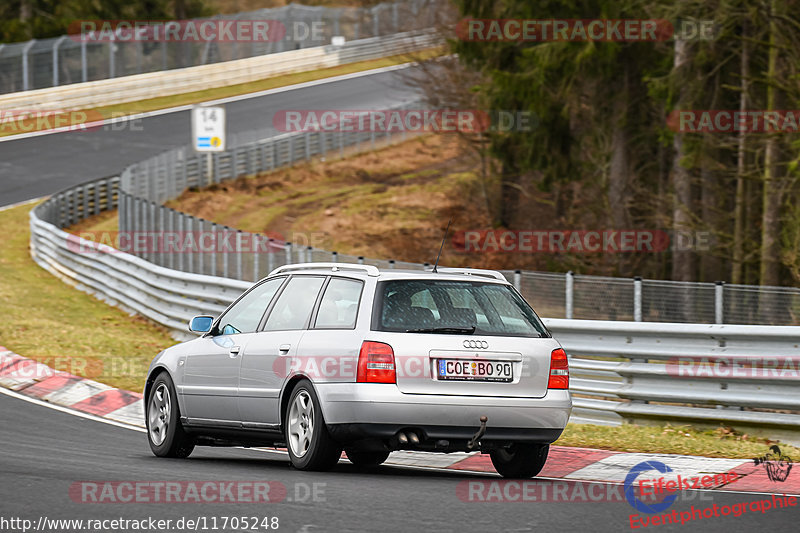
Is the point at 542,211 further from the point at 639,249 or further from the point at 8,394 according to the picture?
the point at 8,394

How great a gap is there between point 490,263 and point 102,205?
11.8m

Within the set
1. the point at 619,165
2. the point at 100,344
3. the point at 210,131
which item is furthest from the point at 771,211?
the point at 210,131

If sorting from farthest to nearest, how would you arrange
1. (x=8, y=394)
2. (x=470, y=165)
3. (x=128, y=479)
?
(x=470, y=165)
(x=8, y=394)
(x=128, y=479)

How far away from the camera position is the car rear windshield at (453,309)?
8.63 meters

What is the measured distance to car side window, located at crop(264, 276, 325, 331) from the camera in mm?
9281

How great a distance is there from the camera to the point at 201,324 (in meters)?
10.1

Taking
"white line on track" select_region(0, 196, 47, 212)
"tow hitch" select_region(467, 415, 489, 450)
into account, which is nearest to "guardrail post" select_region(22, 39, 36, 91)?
"white line on track" select_region(0, 196, 47, 212)

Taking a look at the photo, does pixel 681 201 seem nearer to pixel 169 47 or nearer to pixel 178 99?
pixel 178 99

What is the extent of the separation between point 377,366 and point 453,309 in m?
0.81

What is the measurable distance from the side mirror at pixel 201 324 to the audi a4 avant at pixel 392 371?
1.21ft

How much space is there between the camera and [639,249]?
3123 cm

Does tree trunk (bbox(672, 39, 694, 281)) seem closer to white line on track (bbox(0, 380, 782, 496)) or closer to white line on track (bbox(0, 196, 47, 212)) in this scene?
white line on track (bbox(0, 380, 782, 496))

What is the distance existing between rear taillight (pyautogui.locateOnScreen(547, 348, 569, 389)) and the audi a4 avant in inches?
0.4

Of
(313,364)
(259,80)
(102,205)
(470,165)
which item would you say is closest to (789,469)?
(313,364)
